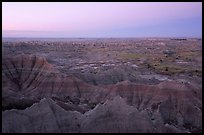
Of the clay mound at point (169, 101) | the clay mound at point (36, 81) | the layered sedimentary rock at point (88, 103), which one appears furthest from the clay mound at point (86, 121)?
the clay mound at point (36, 81)

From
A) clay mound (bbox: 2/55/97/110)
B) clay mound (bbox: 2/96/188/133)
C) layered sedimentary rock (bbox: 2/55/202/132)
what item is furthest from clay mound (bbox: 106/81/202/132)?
clay mound (bbox: 2/96/188/133)

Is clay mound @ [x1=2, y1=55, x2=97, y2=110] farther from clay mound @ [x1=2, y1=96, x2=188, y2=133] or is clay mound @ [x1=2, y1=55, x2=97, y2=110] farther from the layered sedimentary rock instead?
clay mound @ [x1=2, y1=96, x2=188, y2=133]

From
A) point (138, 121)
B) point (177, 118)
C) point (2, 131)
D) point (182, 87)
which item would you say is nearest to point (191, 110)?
point (177, 118)

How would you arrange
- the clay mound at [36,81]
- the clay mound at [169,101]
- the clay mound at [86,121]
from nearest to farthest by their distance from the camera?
1. the clay mound at [86,121]
2. the clay mound at [169,101]
3. the clay mound at [36,81]

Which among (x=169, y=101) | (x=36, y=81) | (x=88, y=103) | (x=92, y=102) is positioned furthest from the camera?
(x=36, y=81)

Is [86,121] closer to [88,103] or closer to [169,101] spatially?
[169,101]

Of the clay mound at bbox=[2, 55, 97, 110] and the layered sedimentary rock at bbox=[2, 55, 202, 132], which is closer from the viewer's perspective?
the layered sedimentary rock at bbox=[2, 55, 202, 132]

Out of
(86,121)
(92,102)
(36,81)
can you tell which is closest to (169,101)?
(92,102)

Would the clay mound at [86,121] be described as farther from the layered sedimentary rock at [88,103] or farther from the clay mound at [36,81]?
the clay mound at [36,81]
